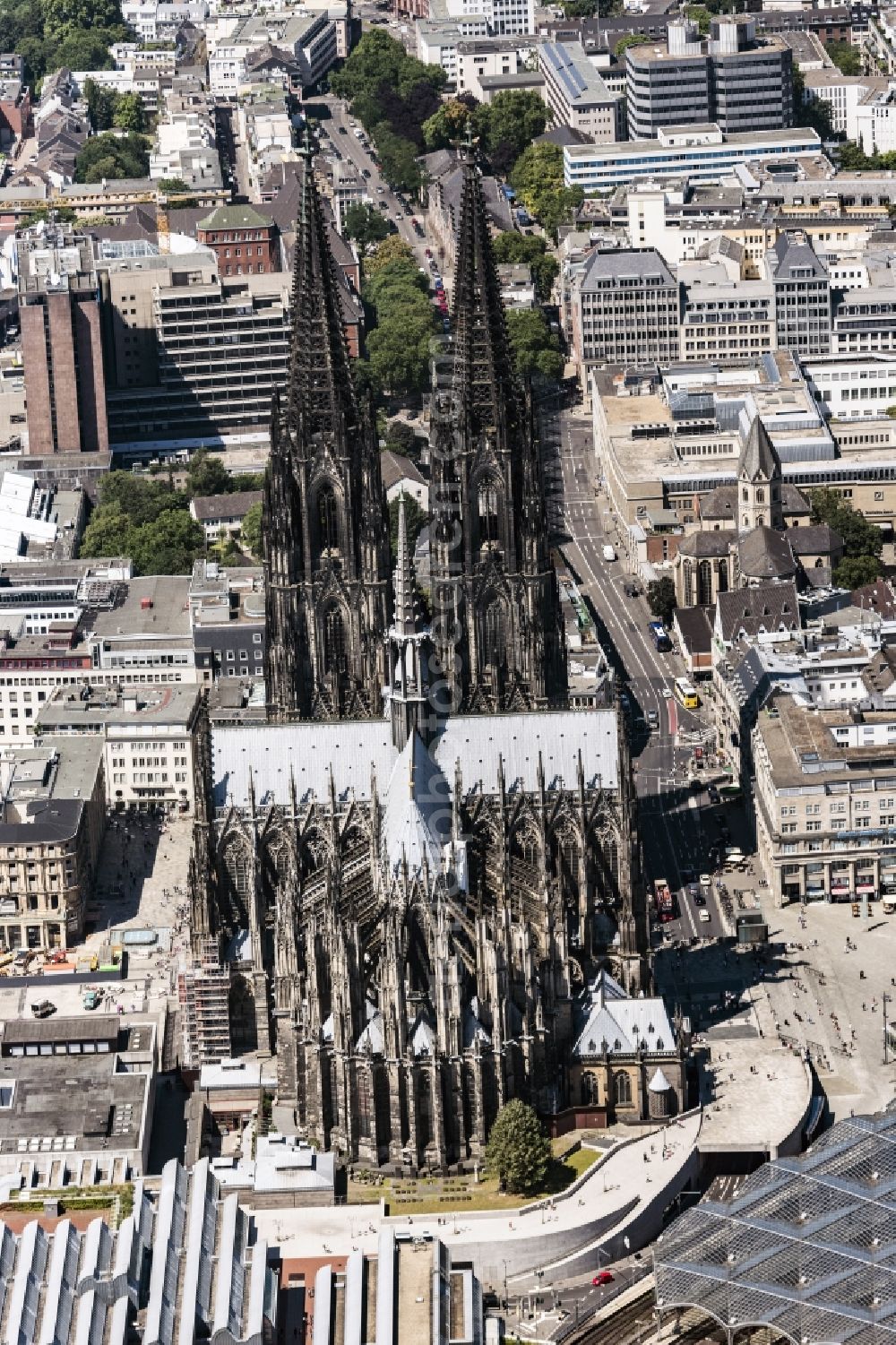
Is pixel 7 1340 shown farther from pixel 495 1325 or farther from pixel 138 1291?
pixel 495 1325

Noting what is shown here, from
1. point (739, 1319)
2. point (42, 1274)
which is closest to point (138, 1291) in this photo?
point (42, 1274)

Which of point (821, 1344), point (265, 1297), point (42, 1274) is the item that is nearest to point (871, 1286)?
point (821, 1344)

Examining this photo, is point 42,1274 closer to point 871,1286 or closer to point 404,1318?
point 404,1318

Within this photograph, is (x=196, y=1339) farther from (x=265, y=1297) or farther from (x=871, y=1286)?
(x=871, y=1286)

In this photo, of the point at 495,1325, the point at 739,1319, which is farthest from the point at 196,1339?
the point at 739,1319

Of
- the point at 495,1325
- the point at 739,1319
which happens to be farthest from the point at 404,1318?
the point at 739,1319

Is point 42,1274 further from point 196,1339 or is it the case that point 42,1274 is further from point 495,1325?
point 495,1325
